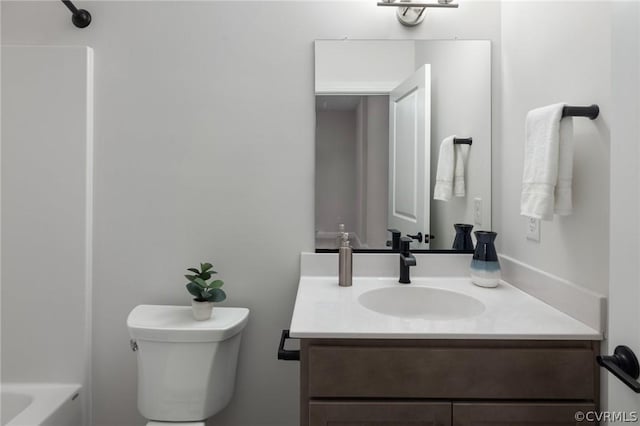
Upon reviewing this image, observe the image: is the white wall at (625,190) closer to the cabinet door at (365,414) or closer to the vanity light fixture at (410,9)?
the cabinet door at (365,414)

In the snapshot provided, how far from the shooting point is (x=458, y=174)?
1.56 metres

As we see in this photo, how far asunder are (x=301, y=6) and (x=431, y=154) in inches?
31.4

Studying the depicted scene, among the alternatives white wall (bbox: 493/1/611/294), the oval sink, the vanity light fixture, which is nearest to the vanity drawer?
white wall (bbox: 493/1/611/294)

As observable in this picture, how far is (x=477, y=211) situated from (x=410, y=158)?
350 millimetres

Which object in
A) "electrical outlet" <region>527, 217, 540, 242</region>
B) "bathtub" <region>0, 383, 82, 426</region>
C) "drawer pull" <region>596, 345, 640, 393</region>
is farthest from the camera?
"bathtub" <region>0, 383, 82, 426</region>

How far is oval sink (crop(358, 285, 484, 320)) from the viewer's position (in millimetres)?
1354

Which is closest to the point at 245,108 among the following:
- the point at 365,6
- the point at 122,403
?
the point at 365,6

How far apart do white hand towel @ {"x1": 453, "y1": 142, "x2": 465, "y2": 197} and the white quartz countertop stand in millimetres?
416

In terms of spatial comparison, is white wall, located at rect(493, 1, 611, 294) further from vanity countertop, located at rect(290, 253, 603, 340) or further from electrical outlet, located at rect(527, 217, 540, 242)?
vanity countertop, located at rect(290, 253, 603, 340)

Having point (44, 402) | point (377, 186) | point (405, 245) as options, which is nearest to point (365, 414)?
point (405, 245)

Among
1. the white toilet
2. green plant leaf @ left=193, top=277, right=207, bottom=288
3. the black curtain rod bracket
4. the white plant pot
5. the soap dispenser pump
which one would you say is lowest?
the white toilet

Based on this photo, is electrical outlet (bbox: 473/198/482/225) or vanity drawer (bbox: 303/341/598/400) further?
electrical outlet (bbox: 473/198/482/225)

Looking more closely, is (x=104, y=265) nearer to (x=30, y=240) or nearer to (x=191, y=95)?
(x=30, y=240)

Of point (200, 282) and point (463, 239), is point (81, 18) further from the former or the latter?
point (463, 239)
